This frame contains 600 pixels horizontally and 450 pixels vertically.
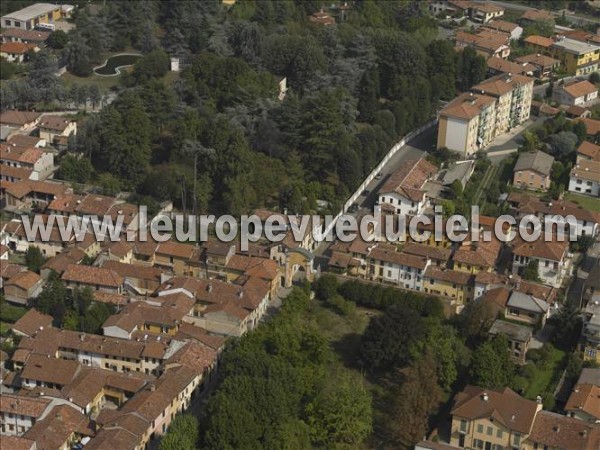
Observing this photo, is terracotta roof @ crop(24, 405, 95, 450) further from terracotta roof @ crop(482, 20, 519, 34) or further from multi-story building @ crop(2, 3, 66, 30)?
terracotta roof @ crop(482, 20, 519, 34)

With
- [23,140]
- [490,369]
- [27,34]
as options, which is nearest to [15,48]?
[27,34]

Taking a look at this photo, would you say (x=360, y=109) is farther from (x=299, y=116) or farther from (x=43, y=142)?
(x=43, y=142)

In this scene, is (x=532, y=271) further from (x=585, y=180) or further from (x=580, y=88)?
(x=580, y=88)

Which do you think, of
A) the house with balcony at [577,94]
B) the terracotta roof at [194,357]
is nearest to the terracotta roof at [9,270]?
the terracotta roof at [194,357]

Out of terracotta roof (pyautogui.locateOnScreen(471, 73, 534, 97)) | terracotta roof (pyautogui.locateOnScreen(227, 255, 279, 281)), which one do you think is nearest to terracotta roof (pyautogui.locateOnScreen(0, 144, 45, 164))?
terracotta roof (pyautogui.locateOnScreen(227, 255, 279, 281))

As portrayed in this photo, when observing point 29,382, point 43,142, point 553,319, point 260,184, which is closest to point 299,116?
point 260,184

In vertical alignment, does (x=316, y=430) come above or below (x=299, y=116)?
below
